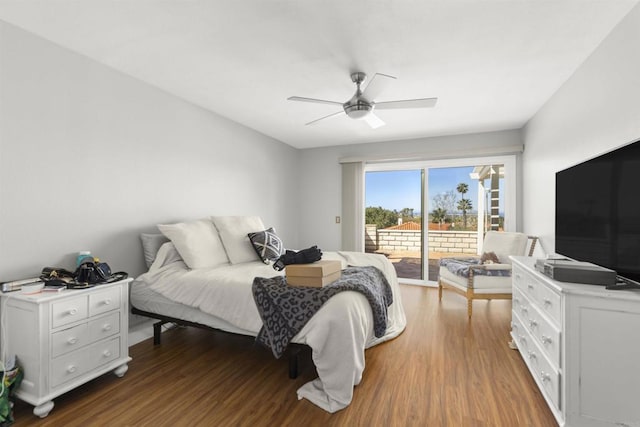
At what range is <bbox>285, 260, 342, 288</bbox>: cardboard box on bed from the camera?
216 cm

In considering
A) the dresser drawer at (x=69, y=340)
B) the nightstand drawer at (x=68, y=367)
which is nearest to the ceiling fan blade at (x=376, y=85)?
the dresser drawer at (x=69, y=340)

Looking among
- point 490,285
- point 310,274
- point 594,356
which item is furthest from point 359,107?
point 490,285

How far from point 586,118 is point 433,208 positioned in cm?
266

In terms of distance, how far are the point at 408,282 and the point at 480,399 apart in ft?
10.6

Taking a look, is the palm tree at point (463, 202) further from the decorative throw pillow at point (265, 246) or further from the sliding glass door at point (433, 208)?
the decorative throw pillow at point (265, 246)

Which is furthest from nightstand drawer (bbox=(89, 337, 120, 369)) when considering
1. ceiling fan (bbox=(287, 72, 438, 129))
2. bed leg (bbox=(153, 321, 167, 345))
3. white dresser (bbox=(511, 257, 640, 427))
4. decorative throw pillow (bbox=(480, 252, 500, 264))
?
decorative throw pillow (bbox=(480, 252, 500, 264))

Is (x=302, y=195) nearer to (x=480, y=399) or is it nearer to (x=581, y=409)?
(x=480, y=399)

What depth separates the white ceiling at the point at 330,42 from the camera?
1.88 metres

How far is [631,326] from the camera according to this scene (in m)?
1.50

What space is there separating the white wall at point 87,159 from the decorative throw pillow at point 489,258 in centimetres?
350

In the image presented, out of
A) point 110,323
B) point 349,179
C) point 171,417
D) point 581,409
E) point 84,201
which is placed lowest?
point 171,417

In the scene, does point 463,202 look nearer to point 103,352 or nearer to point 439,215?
point 439,215

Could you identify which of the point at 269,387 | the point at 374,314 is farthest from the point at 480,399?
the point at 269,387

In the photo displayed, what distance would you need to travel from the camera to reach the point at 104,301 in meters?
2.18
